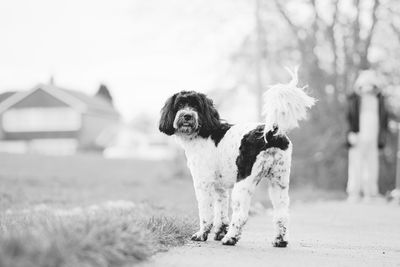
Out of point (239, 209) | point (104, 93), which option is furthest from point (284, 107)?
point (104, 93)

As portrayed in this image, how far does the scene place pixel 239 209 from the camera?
6.64m

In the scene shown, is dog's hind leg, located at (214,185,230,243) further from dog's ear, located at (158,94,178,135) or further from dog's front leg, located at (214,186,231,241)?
dog's ear, located at (158,94,178,135)

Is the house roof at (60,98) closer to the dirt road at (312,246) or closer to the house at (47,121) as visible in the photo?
the house at (47,121)

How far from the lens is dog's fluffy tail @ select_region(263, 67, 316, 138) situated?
6718 mm

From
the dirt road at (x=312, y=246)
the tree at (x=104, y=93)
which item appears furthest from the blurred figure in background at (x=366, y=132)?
the tree at (x=104, y=93)

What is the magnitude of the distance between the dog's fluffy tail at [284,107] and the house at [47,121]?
48.3 metres

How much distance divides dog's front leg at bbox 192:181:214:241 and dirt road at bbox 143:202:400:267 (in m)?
0.16

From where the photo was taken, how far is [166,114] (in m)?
7.26

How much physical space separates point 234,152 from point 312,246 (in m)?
1.36

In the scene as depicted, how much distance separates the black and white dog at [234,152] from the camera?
22.1ft

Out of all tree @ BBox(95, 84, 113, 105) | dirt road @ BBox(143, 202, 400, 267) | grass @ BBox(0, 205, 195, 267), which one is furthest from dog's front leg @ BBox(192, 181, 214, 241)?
tree @ BBox(95, 84, 113, 105)

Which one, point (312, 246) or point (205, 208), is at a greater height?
point (205, 208)

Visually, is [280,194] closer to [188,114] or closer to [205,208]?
[205,208]

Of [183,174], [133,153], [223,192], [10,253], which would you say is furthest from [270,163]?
[133,153]
